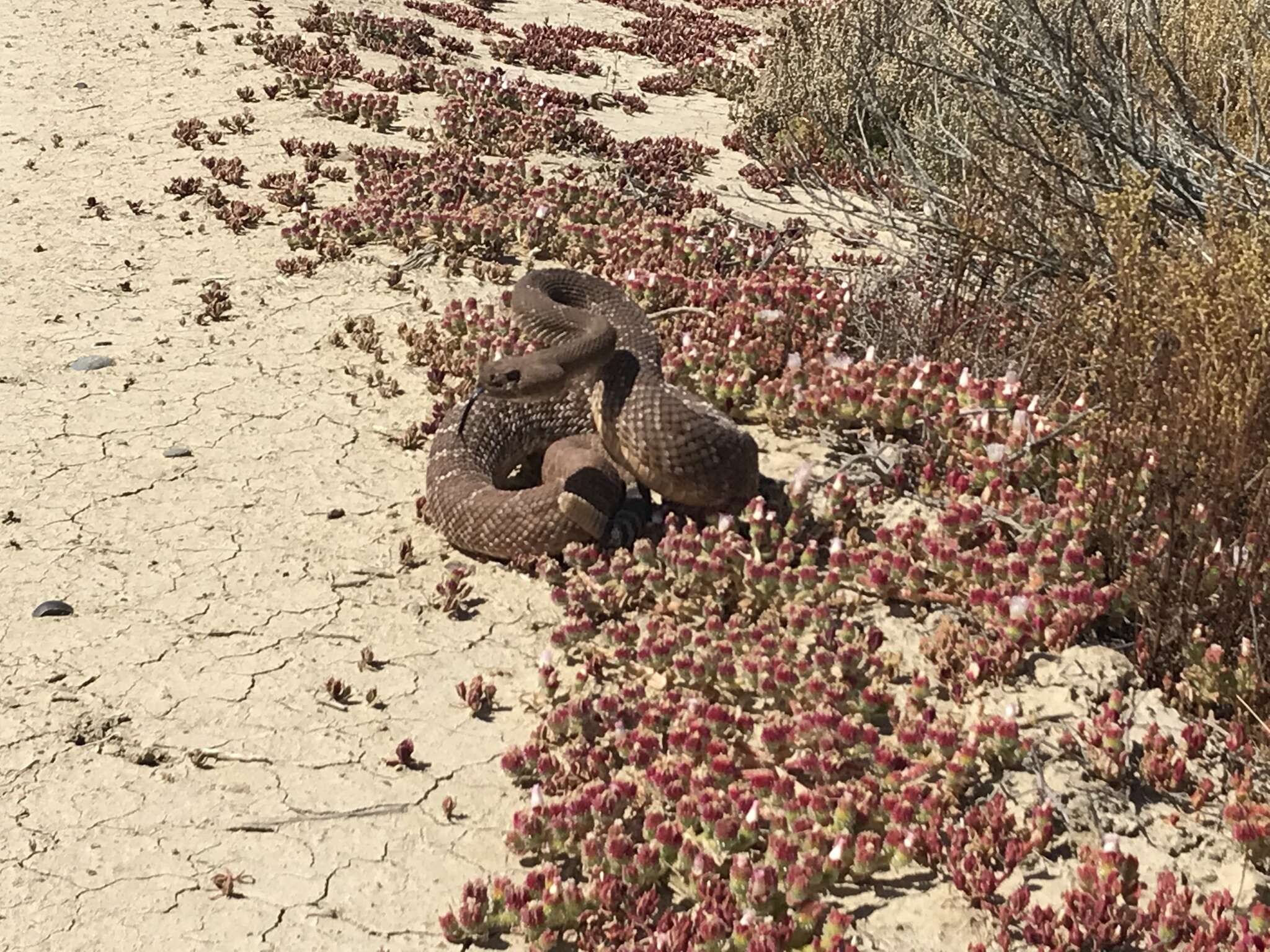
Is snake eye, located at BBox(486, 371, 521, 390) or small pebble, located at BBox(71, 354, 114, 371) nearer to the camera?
snake eye, located at BBox(486, 371, 521, 390)

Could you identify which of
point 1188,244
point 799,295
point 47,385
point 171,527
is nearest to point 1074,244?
point 1188,244

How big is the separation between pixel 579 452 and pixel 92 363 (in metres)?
4.24

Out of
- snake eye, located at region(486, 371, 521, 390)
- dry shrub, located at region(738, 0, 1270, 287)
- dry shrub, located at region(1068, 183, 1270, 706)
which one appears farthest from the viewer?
dry shrub, located at region(738, 0, 1270, 287)

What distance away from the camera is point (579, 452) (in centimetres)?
664

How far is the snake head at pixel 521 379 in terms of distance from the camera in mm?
6094

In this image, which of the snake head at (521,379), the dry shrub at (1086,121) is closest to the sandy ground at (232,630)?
the snake head at (521,379)

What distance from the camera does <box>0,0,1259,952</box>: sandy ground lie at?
14.3 ft

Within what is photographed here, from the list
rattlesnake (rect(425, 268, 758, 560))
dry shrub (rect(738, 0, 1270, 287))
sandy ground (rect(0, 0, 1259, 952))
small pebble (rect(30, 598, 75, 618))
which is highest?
dry shrub (rect(738, 0, 1270, 287))

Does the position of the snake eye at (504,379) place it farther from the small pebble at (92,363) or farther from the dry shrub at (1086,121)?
the small pebble at (92,363)

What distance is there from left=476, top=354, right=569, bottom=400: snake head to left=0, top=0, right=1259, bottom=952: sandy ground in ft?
3.52

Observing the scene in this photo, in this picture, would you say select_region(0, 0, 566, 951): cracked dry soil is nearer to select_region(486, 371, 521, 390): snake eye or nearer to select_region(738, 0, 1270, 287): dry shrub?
select_region(486, 371, 521, 390): snake eye

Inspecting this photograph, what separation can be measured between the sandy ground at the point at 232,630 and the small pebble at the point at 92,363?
0.18 feet

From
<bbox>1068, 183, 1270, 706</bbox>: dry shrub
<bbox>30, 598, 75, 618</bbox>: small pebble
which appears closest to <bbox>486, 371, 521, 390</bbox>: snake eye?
<bbox>30, 598, 75, 618</bbox>: small pebble

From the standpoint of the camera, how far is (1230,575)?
4938 millimetres
